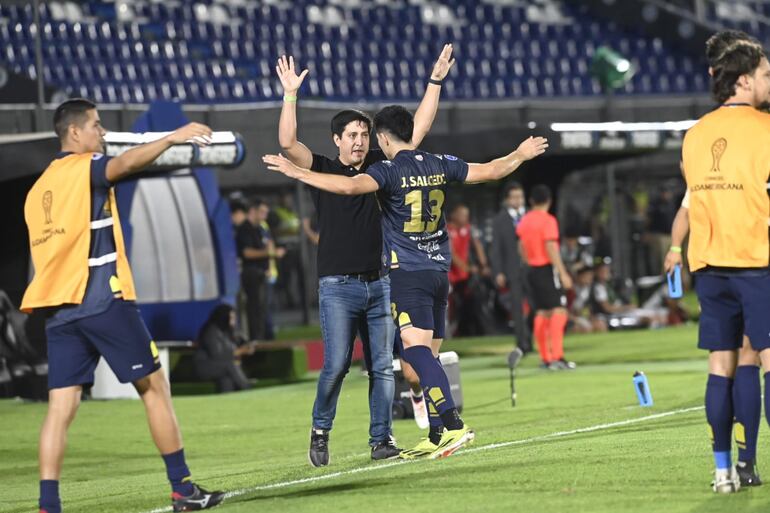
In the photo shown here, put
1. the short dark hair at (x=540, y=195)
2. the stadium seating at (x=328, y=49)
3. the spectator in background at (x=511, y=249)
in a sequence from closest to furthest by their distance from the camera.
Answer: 1. the short dark hair at (x=540, y=195)
2. the spectator in background at (x=511, y=249)
3. the stadium seating at (x=328, y=49)

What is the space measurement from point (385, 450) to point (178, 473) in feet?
7.02

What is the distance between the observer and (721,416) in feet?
22.4

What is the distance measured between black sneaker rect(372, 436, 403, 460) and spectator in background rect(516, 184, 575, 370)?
8.41 metres

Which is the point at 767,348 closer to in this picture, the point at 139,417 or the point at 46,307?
the point at 46,307

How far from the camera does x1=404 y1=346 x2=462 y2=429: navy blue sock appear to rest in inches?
337

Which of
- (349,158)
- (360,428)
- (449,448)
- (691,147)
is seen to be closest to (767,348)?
(691,147)

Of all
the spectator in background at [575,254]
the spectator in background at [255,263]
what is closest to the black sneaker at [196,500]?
the spectator in background at [255,263]

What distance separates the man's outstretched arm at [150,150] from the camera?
22.6 feet

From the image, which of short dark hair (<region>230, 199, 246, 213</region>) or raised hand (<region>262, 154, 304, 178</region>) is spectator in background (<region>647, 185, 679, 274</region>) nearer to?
short dark hair (<region>230, 199, 246, 213</region>)

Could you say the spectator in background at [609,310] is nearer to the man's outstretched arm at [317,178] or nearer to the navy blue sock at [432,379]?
the navy blue sock at [432,379]

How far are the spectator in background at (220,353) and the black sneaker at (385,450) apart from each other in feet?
26.6

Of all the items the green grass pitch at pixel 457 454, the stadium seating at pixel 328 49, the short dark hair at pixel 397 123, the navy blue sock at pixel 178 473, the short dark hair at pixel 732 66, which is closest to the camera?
the short dark hair at pixel 732 66

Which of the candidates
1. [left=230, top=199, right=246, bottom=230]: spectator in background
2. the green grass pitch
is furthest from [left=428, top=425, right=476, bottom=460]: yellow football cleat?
[left=230, top=199, right=246, bottom=230]: spectator in background

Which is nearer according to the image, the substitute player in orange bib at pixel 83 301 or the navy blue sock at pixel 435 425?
the substitute player in orange bib at pixel 83 301
